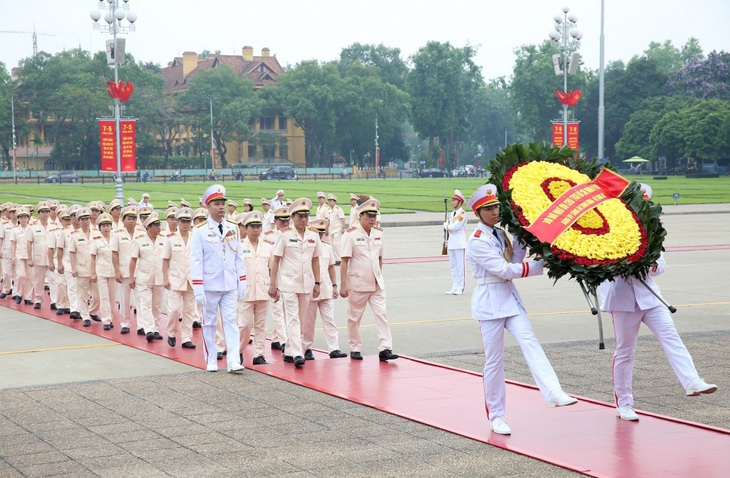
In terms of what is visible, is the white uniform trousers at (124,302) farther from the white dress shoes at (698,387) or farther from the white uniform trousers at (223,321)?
the white dress shoes at (698,387)

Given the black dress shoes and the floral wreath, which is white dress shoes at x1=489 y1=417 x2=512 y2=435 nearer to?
the floral wreath

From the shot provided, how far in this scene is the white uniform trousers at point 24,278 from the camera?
57.5 feet

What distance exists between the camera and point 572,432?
7.89 meters

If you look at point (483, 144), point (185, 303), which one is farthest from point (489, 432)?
point (483, 144)

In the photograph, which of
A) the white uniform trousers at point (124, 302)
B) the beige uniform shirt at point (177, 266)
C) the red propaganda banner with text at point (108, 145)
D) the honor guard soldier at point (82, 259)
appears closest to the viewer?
the beige uniform shirt at point (177, 266)

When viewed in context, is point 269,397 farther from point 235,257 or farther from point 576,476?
point 576,476

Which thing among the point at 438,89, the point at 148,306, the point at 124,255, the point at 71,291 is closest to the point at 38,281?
the point at 71,291

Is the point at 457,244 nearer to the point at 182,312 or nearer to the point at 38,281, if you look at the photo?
the point at 182,312

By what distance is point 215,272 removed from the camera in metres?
11.1

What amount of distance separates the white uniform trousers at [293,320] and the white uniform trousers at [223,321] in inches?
22.2

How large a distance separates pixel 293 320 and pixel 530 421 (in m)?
3.65

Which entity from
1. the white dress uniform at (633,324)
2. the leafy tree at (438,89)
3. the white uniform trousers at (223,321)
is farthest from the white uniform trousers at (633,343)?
the leafy tree at (438,89)

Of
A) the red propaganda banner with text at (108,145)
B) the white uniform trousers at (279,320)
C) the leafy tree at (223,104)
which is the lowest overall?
the white uniform trousers at (279,320)

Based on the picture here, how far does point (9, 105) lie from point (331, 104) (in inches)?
1341
